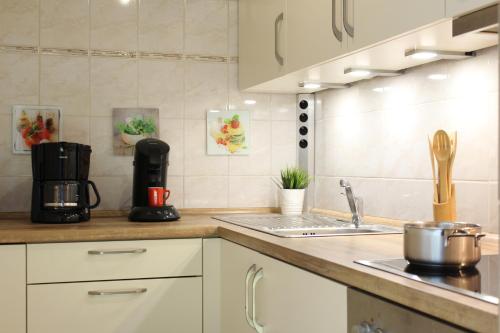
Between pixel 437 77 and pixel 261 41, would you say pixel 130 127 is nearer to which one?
pixel 261 41

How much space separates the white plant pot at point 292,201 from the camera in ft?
9.79

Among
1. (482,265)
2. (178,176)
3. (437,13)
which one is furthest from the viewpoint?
(178,176)

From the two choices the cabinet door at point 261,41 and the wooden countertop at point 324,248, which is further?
the cabinet door at point 261,41

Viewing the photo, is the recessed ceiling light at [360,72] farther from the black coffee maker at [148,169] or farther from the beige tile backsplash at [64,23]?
the beige tile backsplash at [64,23]

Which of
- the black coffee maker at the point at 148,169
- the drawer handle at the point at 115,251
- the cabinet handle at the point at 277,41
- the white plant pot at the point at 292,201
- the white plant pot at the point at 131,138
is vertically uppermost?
the cabinet handle at the point at 277,41

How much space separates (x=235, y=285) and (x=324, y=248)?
0.61m

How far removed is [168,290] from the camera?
2.43 meters

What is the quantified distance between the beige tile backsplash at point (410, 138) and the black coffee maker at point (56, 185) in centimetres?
114

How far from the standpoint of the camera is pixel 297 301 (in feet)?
5.47

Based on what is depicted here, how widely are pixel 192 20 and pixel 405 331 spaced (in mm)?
2225

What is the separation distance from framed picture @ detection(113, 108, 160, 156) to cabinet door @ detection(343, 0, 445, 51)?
51.0 inches

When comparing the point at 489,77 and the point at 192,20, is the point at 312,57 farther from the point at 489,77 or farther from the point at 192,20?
the point at 192,20

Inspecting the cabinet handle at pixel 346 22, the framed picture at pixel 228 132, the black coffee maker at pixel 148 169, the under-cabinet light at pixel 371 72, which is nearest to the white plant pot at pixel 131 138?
the black coffee maker at pixel 148 169

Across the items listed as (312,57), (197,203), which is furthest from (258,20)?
(197,203)
